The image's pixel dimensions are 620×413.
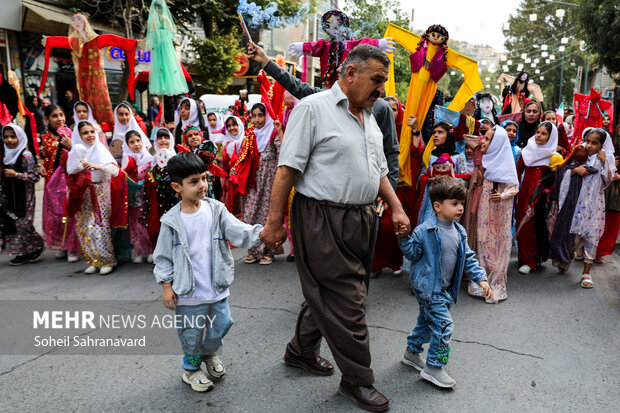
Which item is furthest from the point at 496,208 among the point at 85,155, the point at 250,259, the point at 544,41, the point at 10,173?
the point at 544,41

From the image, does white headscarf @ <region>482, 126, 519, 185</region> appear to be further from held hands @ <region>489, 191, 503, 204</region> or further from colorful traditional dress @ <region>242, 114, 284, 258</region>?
colorful traditional dress @ <region>242, 114, 284, 258</region>

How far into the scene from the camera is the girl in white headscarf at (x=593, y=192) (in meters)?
4.81

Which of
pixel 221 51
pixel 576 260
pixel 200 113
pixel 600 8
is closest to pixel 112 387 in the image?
pixel 200 113

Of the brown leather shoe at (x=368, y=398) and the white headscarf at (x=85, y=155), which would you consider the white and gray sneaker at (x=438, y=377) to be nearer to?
the brown leather shoe at (x=368, y=398)

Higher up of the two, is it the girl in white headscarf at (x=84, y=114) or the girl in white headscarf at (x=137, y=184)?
the girl in white headscarf at (x=84, y=114)

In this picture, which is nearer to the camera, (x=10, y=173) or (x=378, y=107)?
(x=378, y=107)

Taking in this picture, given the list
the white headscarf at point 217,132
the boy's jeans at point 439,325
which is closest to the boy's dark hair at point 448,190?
the boy's jeans at point 439,325

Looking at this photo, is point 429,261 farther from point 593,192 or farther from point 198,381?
point 593,192

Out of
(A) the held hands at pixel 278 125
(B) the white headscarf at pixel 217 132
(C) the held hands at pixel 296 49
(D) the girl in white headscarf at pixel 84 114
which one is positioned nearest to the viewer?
(C) the held hands at pixel 296 49

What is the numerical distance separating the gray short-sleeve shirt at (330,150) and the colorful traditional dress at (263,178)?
2904mm

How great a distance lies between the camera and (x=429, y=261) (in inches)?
111

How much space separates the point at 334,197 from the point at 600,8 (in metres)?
16.5

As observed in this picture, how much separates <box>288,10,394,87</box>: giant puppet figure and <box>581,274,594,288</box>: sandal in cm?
315

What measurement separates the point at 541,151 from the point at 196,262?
165 inches
